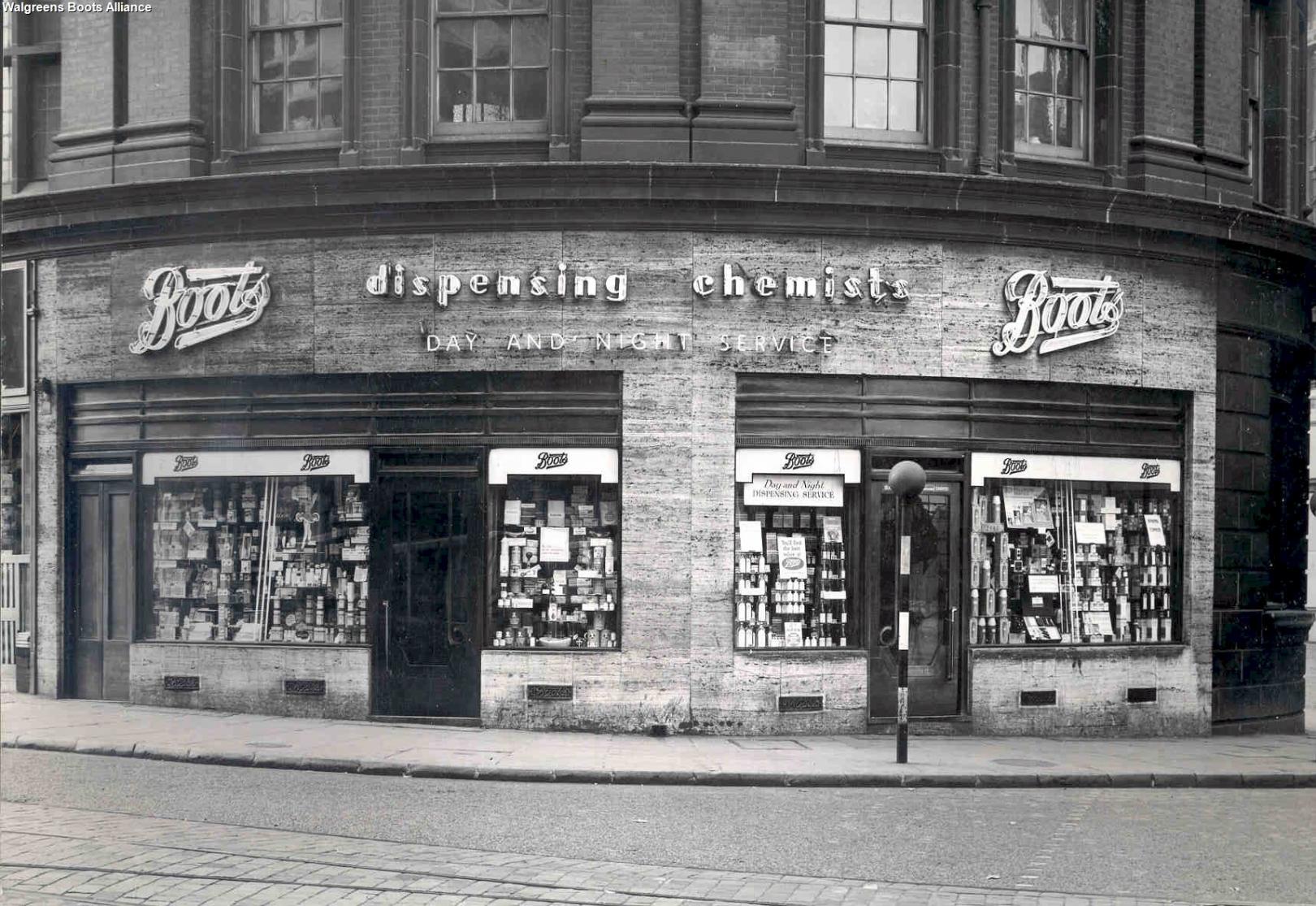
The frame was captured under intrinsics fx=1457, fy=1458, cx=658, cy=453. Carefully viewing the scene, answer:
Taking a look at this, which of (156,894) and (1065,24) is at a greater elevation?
(1065,24)

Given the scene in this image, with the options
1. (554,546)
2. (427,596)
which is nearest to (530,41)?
(554,546)

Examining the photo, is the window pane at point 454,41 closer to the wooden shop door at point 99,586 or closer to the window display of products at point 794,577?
the window display of products at point 794,577

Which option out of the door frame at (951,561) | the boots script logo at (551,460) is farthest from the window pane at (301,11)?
the door frame at (951,561)

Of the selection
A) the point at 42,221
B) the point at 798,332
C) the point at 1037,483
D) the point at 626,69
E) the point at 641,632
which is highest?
the point at 626,69

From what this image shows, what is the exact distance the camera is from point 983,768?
13.3 meters

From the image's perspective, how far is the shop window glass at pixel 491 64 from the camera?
16.1 metres

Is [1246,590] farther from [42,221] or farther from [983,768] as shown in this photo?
[42,221]

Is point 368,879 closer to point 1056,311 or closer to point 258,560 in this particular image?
point 258,560

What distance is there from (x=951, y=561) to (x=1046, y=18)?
21.4 feet

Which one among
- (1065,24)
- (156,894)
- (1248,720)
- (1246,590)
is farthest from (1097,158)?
(156,894)

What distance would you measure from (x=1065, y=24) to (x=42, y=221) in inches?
489

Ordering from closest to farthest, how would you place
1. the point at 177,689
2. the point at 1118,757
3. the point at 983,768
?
the point at 983,768, the point at 1118,757, the point at 177,689

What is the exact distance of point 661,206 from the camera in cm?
1552

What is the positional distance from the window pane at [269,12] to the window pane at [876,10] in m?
6.70
